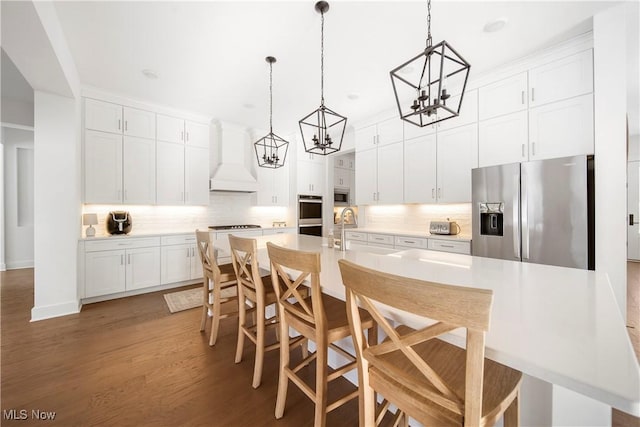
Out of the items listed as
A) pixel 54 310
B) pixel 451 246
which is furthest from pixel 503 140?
pixel 54 310

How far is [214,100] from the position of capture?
3.88 m

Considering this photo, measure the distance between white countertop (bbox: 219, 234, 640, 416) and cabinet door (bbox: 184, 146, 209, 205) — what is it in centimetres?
373

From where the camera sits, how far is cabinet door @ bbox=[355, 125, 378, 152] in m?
4.51

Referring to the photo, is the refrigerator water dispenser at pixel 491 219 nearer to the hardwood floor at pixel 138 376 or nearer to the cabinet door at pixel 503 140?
the cabinet door at pixel 503 140

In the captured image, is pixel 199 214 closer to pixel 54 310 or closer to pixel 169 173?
pixel 169 173

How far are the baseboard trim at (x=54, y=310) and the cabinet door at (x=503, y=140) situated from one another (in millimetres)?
5205

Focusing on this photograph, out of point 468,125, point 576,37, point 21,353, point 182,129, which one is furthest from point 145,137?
point 576,37

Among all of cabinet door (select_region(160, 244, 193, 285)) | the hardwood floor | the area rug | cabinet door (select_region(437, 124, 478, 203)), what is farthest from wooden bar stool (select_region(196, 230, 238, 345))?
cabinet door (select_region(437, 124, 478, 203))

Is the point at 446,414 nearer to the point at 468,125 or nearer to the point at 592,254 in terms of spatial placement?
the point at 592,254

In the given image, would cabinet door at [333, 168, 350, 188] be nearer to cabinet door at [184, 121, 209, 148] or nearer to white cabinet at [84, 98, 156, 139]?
cabinet door at [184, 121, 209, 148]

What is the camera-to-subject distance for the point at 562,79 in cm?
259

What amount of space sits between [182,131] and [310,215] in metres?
2.87

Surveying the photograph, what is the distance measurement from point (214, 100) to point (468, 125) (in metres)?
3.61

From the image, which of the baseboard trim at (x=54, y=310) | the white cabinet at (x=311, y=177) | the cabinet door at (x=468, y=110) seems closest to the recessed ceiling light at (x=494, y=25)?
the cabinet door at (x=468, y=110)
